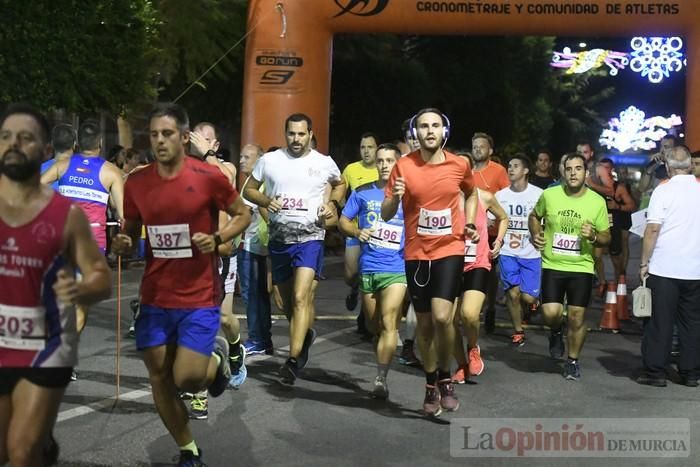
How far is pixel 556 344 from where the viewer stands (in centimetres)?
1141

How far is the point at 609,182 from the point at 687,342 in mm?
6891

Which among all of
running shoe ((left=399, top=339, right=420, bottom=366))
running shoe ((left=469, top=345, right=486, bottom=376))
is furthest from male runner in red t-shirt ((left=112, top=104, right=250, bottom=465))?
running shoe ((left=399, top=339, right=420, bottom=366))

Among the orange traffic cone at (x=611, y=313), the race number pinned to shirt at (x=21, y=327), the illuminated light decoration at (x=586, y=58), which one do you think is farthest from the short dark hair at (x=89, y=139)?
the illuminated light decoration at (x=586, y=58)

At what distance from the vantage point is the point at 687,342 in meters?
10.4

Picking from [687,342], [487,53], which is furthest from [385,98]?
[687,342]

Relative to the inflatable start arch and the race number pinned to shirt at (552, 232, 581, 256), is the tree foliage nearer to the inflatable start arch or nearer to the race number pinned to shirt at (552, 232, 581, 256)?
the inflatable start arch

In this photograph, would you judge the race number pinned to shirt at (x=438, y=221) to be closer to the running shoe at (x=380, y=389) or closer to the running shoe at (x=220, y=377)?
the running shoe at (x=380, y=389)

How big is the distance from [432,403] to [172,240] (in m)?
2.58

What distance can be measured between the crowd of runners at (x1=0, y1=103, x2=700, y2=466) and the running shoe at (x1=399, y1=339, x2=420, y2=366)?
0.5 inches

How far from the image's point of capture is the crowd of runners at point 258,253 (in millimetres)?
4992

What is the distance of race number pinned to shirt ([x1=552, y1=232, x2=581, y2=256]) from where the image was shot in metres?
10.6

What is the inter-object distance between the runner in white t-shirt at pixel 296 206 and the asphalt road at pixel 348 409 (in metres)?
0.78

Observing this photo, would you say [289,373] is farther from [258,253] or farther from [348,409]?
[258,253]

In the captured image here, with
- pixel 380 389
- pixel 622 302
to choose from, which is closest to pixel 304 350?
pixel 380 389
